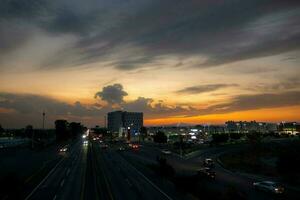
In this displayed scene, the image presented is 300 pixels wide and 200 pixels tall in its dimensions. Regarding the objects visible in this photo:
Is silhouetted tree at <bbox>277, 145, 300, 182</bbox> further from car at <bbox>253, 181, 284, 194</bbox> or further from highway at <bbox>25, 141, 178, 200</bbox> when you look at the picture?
highway at <bbox>25, 141, 178, 200</bbox>

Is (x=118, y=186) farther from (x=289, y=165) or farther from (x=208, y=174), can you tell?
(x=289, y=165)

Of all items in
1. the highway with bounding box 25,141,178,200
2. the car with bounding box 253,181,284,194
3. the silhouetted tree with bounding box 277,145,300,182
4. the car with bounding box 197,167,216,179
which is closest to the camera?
the highway with bounding box 25,141,178,200

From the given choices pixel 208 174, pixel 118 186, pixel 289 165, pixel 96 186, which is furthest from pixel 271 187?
pixel 96 186

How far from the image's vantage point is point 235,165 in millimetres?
71625

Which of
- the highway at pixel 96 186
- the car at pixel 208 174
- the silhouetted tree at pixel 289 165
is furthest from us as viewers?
the silhouetted tree at pixel 289 165

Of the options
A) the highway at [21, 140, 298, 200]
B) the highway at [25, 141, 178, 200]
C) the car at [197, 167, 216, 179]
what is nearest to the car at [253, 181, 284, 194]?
the highway at [21, 140, 298, 200]

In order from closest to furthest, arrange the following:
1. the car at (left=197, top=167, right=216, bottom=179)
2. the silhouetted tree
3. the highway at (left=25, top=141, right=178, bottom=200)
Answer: the highway at (left=25, top=141, right=178, bottom=200) < the car at (left=197, top=167, right=216, bottom=179) < the silhouetted tree

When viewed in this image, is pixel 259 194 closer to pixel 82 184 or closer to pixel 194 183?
pixel 194 183

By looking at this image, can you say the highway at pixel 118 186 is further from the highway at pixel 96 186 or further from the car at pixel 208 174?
the car at pixel 208 174

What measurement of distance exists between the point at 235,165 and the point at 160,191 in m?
34.2

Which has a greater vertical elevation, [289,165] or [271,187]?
[289,165]

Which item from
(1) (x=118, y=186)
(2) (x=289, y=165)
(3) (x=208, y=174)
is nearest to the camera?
(1) (x=118, y=186)

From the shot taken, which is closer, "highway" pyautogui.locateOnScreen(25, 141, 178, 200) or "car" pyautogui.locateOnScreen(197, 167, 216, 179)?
"highway" pyautogui.locateOnScreen(25, 141, 178, 200)

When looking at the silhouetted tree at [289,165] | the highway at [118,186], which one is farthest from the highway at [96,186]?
the silhouetted tree at [289,165]
